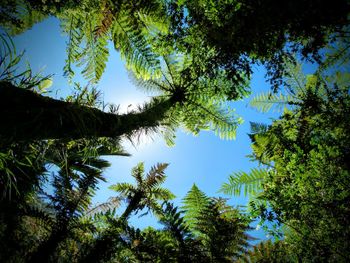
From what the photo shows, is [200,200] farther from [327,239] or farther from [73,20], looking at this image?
[73,20]

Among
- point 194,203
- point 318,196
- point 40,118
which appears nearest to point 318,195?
point 318,196

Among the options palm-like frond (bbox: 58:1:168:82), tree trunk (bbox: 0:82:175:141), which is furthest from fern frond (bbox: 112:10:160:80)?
tree trunk (bbox: 0:82:175:141)

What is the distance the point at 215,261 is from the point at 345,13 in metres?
3.37

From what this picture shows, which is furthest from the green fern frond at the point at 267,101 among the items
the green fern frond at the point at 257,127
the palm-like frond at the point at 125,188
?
the palm-like frond at the point at 125,188

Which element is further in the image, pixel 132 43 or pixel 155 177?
pixel 155 177

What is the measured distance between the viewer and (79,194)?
6.00 meters

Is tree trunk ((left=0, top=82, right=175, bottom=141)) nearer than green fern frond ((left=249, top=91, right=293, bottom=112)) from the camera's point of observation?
Yes

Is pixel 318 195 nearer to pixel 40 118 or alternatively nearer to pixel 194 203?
pixel 194 203

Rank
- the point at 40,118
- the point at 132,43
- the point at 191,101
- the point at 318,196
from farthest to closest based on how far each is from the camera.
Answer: the point at 191,101
the point at 132,43
the point at 318,196
the point at 40,118

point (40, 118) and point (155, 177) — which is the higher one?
point (155, 177)

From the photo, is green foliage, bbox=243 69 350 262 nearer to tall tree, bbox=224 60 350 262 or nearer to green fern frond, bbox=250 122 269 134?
tall tree, bbox=224 60 350 262

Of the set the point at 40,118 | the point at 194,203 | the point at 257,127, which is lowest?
the point at 40,118

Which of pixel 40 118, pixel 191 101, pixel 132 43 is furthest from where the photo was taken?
pixel 191 101

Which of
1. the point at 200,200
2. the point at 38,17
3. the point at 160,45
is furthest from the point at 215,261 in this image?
the point at 38,17
